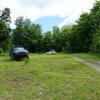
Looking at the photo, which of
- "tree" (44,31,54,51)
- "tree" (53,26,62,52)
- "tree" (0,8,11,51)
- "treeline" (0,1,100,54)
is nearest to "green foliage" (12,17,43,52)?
"treeline" (0,1,100,54)

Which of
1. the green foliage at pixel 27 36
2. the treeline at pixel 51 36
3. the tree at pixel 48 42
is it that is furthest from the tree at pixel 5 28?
the tree at pixel 48 42

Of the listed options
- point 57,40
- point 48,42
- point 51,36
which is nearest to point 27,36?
point 48,42

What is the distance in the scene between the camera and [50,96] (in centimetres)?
624

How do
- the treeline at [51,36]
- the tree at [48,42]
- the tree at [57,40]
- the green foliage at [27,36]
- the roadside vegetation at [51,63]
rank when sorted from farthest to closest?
the tree at [48,42] → the tree at [57,40] → the green foliage at [27,36] → the treeline at [51,36] → the roadside vegetation at [51,63]

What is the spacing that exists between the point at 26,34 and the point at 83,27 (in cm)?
2527

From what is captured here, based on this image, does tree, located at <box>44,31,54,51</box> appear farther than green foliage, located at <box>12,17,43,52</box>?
Yes

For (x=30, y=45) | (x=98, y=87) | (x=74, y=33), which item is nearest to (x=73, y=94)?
(x=98, y=87)

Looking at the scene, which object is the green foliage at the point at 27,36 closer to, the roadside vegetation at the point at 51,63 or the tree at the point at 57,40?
the roadside vegetation at the point at 51,63

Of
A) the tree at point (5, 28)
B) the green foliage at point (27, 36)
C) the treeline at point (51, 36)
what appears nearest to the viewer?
the tree at point (5, 28)

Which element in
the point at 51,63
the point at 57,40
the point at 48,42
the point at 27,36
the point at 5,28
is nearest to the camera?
the point at 51,63

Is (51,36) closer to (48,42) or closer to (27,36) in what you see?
(48,42)

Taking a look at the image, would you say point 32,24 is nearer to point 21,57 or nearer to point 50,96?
point 21,57

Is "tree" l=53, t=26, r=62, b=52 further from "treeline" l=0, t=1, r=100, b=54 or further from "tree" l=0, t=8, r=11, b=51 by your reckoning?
"tree" l=0, t=8, r=11, b=51

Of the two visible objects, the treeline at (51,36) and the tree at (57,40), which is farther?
the tree at (57,40)
